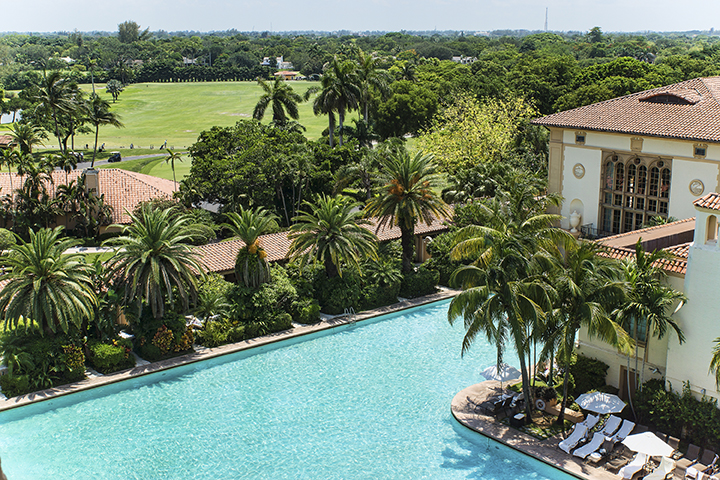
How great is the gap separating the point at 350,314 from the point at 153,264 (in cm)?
1038

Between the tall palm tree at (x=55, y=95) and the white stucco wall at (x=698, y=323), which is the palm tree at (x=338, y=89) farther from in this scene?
the white stucco wall at (x=698, y=323)

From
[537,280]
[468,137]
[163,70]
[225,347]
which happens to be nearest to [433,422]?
[537,280]

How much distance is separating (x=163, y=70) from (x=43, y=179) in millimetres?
155112

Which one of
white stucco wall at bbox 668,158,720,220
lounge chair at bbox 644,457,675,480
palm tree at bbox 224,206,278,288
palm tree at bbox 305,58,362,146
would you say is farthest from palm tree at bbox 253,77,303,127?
lounge chair at bbox 644,457,675,480

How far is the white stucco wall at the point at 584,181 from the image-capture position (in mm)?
39719

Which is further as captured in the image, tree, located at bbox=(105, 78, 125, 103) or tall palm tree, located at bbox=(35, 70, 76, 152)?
tree, located at bbox=(105, 78, 125, 103)

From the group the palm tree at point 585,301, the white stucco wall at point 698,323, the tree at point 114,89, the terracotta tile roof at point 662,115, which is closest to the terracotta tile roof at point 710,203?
the white stucco wall at point 698,323

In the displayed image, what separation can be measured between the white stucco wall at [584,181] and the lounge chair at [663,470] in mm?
21525

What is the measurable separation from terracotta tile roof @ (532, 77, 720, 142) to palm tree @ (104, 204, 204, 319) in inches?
861

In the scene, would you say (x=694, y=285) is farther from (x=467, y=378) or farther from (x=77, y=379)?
(x=77, y=379)

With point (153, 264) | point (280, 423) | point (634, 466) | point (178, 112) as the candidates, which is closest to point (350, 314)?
point (153, 264)

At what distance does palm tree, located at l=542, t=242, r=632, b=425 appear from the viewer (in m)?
21.5

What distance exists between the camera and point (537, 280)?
74.7 feet

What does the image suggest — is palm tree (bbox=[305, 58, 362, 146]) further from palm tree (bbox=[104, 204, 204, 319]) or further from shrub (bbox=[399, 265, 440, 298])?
palm tree (bbox=[104, 204, 204, 319])
